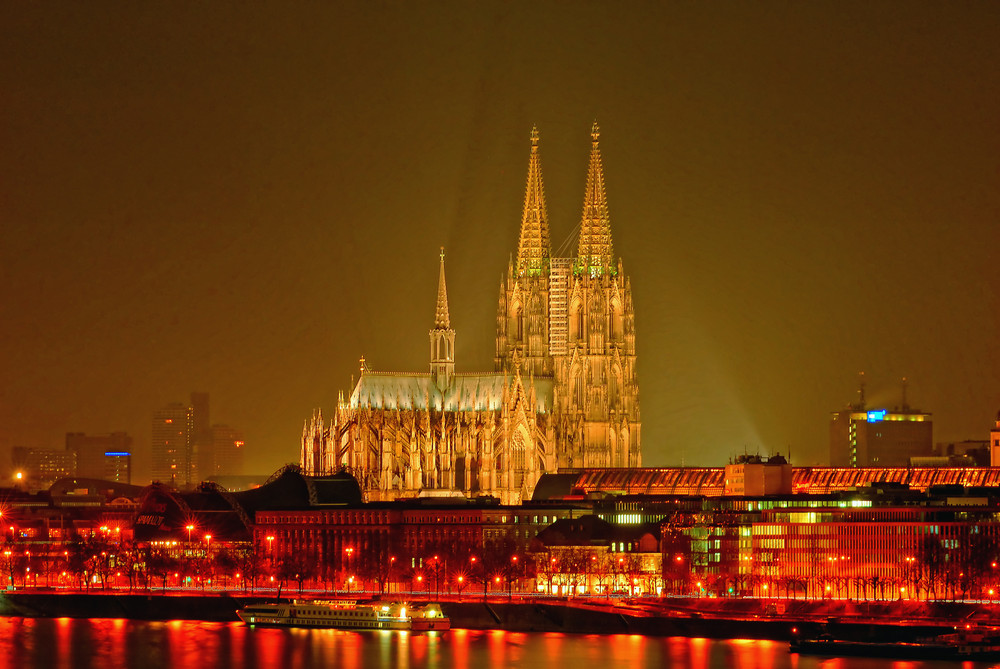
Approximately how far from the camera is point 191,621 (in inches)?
5271

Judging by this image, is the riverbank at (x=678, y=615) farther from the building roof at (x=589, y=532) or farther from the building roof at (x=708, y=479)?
the building roof at (x=708, y=479)

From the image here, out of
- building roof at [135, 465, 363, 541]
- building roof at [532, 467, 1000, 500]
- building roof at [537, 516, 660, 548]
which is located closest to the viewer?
building roof at [537, 516, 660, 548]

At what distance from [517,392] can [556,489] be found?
8.52 metres

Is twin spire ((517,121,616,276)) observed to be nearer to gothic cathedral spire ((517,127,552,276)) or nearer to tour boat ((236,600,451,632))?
gothic cathedral spire ((517,127,552,276))

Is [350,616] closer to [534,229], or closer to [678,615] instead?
[678,615]

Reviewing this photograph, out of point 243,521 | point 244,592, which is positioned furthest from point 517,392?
point 244,592

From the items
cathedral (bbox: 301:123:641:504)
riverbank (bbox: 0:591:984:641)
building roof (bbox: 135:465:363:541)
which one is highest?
cathedral (bbox: 301:123:641:504)

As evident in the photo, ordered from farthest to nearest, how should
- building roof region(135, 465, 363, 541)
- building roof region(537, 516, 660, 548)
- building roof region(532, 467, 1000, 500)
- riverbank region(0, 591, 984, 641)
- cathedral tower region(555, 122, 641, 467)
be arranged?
cathedral tower region(555, 122, 641, 467) → building roof region(135, 465, 363, 541) → building roof region(532, 467, 1000, 500) → building roof region(537, 516, 660, 548) → riverbank region(0, 591, 984, 641)

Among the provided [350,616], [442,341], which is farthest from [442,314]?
[350,616]

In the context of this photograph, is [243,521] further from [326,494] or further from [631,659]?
[631,659]

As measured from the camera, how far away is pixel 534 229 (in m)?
177

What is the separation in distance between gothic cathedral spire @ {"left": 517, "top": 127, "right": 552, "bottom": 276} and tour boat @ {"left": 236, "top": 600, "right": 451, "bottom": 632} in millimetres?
48867

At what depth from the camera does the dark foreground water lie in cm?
10806

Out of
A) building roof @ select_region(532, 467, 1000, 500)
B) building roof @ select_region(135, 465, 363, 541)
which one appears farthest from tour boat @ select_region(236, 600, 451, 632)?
building roof @ select_region(532, 467, 1000, 500)
